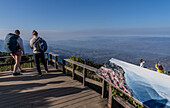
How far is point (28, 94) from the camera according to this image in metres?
3.84

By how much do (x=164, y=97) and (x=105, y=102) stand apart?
7.22ft

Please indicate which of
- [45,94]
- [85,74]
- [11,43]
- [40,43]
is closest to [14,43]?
[11,43]

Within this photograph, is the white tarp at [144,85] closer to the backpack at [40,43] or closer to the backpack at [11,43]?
the backpack at [40,43]

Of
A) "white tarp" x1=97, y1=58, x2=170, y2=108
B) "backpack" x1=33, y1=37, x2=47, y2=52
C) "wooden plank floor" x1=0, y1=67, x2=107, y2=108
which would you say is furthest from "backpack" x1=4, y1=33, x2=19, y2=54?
"white tarp" x1=97, y1=58, x2=170, y2=108

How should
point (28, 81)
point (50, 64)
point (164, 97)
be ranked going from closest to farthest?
1. point (164, 97)
2. point (28, 81)
3. point (50, 64)

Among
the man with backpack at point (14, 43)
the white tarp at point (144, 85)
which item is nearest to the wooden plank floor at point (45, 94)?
the man with backpack at point (14, 43)

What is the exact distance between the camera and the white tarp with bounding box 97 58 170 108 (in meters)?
1.50

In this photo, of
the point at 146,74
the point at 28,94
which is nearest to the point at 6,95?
the point at 28,94

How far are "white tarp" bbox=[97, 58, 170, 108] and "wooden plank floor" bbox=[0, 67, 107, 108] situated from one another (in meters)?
1.45

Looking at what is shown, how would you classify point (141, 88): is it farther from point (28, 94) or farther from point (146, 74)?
point (28, 94)

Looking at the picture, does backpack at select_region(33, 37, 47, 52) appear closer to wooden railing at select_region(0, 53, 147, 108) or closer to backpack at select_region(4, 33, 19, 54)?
backpack at select_region(4, 33, 19, 54)

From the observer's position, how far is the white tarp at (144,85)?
150 centimetres

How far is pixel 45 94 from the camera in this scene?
3834mm

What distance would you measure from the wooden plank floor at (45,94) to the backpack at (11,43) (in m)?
1.37
